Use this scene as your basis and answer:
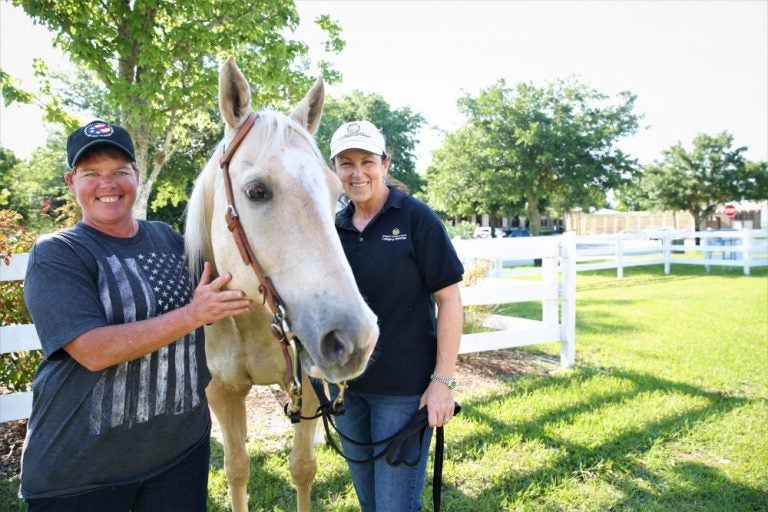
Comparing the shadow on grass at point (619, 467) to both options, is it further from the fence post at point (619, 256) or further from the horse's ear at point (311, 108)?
the fence post at point (619, 256)

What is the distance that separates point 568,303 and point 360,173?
5.03m

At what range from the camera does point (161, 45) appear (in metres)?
6.50

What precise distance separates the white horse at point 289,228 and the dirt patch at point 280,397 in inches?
120

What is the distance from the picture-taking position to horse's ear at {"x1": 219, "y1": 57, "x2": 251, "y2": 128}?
73.4 inches

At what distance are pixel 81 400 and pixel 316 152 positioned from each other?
48.6 inches

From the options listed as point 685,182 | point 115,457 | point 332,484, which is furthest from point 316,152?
point 685,182

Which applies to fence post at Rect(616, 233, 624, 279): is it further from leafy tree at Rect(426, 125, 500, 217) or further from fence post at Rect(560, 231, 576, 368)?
fence post at Rect(560, 231, 576, 368)

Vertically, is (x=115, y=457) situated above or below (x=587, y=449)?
above

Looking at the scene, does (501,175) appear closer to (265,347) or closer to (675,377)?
(675,377)

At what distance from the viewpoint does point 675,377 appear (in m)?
5.85

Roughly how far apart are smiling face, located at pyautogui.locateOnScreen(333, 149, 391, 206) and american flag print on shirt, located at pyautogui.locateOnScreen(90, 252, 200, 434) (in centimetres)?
85

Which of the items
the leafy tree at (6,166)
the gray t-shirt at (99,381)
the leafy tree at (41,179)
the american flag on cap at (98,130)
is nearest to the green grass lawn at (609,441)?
the gray t-shirt at (99,381)

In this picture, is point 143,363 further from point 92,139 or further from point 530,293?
point 530,293

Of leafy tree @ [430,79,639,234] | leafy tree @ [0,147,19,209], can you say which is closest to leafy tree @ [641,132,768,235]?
leafy tree @ [430,79,639,234]
